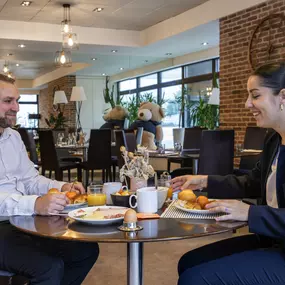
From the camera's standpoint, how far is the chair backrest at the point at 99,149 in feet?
21.2

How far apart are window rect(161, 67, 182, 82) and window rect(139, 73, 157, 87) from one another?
1.63 ft

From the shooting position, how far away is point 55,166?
624 centimetres

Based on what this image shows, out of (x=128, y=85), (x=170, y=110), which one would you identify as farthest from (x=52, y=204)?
(x=128, y=85)

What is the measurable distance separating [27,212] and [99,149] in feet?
15.8

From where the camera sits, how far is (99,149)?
655 centimetres

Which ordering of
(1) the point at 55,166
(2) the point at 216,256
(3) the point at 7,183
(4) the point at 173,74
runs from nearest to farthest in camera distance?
(2) the point at 216,256
(3) the point at 7,183
(1) the point at 55,166
(4) the point at 173,74

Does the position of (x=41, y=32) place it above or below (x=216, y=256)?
above

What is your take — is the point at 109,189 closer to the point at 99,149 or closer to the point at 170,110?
the point at 99,149

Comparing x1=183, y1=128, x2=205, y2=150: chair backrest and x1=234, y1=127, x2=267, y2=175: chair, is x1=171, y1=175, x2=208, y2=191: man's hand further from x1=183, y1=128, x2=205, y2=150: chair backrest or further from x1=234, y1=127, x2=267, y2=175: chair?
x1=183, y1=128, x2=205, y2=150: chair backrest

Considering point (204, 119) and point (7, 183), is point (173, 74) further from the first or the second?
point (7, 183)

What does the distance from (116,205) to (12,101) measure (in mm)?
761

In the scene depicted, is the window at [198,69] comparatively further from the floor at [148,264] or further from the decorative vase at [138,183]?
the decorative vase at [138,183]

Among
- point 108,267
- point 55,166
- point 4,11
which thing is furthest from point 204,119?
point 108,267

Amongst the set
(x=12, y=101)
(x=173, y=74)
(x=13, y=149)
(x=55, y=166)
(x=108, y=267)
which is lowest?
(x=108, y=267)
